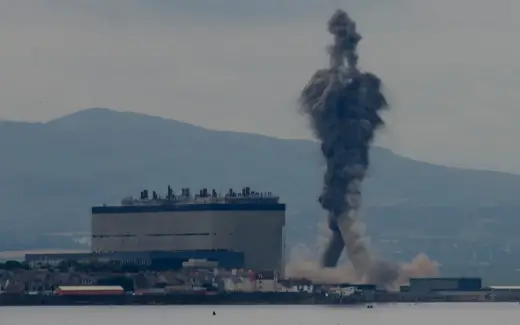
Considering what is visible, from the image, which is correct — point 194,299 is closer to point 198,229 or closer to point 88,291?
point 88,291

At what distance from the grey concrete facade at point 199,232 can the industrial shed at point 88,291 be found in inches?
502

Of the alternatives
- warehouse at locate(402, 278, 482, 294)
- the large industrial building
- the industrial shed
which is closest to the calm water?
the industrial shed

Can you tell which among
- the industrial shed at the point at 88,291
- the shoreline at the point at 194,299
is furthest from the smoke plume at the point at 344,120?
the industrial shed at the point at 88,291

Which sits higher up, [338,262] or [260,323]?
[338,262]

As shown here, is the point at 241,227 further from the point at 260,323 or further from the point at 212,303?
the point at 260,323

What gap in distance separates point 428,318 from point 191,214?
5698cm

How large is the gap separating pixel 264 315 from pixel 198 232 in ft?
156

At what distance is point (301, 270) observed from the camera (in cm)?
18650

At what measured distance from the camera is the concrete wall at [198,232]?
185m

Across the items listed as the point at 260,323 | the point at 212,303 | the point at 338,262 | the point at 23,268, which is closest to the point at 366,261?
the point at 338,262

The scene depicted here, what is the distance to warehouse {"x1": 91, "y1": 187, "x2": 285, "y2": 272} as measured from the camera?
18488cm

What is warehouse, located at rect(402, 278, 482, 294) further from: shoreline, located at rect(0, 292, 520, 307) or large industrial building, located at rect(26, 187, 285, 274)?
large industrial building, located at rect(26, 187, 285, 274)

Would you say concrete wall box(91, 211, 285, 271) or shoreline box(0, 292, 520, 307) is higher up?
concrete wall box(91, 211, 285, 271)

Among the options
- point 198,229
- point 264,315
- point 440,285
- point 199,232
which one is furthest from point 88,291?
point 264,315
